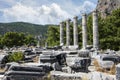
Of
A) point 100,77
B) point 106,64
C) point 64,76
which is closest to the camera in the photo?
Result: point 100,77

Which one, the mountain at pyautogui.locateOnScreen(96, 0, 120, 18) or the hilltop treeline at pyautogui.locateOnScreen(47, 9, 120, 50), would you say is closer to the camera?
the hilltop treeline at pyautogui.locateOnScreen(47, 9, 120, 50)

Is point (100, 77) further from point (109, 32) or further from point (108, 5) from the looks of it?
point (108, 5)

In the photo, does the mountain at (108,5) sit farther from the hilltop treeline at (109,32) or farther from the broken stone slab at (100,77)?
the broken stone slab at (100,77)

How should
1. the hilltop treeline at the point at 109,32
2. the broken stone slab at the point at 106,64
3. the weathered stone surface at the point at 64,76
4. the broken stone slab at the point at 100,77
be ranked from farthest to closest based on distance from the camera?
the hilltop treeline at the point at 109,32 → the broken stone slab at the point at 106,64 → the weathered stone surface at the point at 64,76 → the broken stone slab at the point at 100,77

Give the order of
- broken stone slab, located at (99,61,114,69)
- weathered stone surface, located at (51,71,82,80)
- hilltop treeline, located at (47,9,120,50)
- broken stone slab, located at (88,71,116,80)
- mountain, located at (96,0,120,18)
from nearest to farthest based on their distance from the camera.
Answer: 1. broken stone slab, located at (88,71,116,80)
2. weathered stone surface, located at (51,71,82,80)
3. broken stone slab, located at (99,61,114,69)
4. hilltop treeline, located at (47,9,120,50)
5. mountain, located at (96,0,120,18)

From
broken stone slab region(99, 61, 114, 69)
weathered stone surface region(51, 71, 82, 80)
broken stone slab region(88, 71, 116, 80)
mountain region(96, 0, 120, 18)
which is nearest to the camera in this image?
broken stone slab region(88, 71, 116, 80)

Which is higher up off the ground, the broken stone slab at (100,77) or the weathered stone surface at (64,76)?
the broken stone slab at (100,77)

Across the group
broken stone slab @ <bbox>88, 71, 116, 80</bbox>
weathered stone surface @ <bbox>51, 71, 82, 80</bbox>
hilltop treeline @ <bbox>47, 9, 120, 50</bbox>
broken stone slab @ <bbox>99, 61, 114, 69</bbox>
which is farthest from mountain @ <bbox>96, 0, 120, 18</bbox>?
broken stone slab @ <bbox>88, 71, 116, 80</bbox>

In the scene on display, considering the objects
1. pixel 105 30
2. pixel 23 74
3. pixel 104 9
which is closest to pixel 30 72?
pixel 23 74

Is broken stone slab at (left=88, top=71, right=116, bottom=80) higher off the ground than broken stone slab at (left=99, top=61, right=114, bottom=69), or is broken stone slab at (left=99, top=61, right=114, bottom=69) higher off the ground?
broken stone slab at (left=99, top=61, right=114, bottom=69)

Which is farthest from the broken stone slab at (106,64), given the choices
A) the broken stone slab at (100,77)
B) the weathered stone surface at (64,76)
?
the broken stone slab at (100,77)

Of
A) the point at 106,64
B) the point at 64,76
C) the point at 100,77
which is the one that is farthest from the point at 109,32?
the point at 100,77

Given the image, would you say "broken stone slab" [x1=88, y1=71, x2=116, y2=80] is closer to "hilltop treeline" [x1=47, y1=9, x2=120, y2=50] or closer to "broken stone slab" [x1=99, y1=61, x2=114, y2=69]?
"broken stone slab" [x1=99, y1=61, x2=114, y2=69]

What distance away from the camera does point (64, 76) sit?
12.1 metres
